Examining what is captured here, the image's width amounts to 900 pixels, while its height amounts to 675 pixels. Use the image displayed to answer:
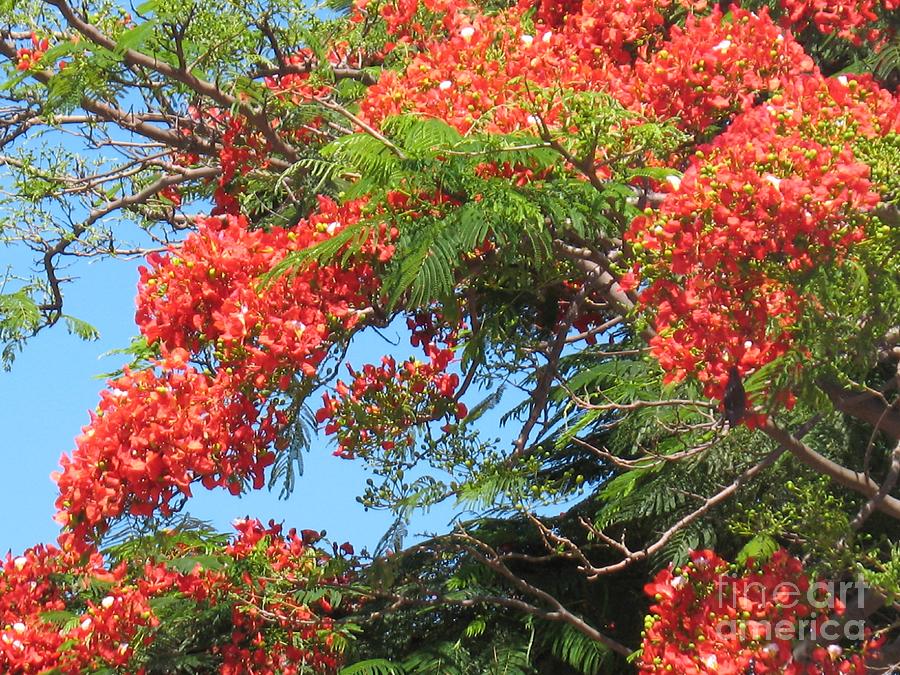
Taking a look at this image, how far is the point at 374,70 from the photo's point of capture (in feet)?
24.4

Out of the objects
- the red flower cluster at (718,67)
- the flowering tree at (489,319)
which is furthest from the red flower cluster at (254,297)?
the red flower cluster at (718,67)

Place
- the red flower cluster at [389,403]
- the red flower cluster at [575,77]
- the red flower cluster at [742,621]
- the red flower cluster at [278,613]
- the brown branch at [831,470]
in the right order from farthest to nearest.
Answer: the red flower cluster at [278,613], the red flower cluster at [389,403], the red flower cluster at [575,77], the red flower cluster at [742,621], the brown branch at [831,470]

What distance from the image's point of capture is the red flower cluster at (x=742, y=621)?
557 cm

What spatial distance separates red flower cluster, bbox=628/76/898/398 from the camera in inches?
181

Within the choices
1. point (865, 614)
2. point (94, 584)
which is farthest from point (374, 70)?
point (865, 614)

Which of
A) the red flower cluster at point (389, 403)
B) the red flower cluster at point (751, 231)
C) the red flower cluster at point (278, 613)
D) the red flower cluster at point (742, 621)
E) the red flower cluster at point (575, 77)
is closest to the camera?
the red flower cluster at point (751, 231)

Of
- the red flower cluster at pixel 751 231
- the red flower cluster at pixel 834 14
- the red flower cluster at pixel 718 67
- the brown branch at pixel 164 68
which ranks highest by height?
the brown branch at pixel 164 68

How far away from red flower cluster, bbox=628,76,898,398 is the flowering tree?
13mm

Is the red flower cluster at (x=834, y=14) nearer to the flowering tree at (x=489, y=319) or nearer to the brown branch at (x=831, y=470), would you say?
the flowering tree at (x=489, y=319)

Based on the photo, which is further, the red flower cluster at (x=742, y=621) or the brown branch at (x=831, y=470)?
the red flower cluster at (x=742, y=621)

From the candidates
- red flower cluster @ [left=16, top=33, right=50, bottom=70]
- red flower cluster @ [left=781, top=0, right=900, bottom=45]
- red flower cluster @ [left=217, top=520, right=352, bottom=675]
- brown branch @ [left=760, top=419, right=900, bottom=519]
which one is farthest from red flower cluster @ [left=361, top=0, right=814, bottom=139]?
red flower cluster @ [left=217, top=520, right=352, bottom=675]

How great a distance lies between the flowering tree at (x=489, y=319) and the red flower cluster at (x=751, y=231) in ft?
0.04

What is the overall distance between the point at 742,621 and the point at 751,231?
6.39 ft

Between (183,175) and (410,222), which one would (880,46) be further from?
(183,175)
